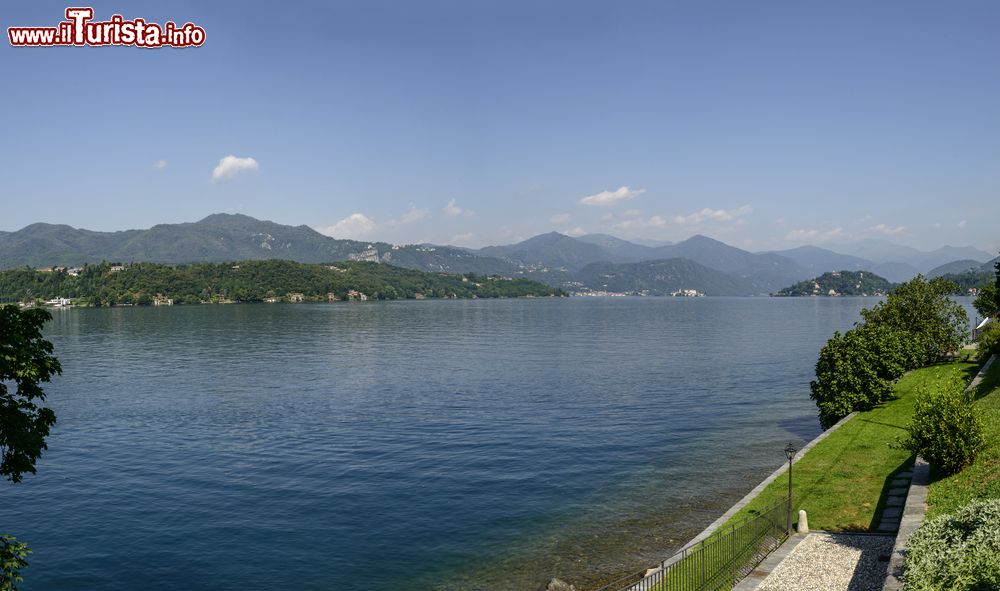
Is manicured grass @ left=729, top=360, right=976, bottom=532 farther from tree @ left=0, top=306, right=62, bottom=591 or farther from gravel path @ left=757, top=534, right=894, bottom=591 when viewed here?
tree @ left=0, top=306, right=62, bottom=591

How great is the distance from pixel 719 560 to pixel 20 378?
21287mm

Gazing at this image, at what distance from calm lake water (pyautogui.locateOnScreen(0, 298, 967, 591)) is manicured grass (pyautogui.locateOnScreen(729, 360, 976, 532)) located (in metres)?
3.58

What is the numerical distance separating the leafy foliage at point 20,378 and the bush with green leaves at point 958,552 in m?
22.0

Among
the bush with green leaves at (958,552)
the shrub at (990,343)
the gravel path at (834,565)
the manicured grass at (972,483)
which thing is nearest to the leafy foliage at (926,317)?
the shrub at (990,343)

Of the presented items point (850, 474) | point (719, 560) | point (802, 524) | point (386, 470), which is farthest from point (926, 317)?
point (386, 470)

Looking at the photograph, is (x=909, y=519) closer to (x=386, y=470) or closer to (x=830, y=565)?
(x=830, y=565)

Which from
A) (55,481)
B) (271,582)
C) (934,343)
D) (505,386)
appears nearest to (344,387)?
(505,386)

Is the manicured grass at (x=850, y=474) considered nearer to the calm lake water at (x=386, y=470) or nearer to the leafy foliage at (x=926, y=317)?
the calm lake water at (x=386, y=470)

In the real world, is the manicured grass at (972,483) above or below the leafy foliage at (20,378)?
below

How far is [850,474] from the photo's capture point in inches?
1184

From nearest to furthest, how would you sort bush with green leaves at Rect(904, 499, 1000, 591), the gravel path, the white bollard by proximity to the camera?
bush with green leaves at Rect(904, 499, 1000, 591) < the gravel path < the white bollard

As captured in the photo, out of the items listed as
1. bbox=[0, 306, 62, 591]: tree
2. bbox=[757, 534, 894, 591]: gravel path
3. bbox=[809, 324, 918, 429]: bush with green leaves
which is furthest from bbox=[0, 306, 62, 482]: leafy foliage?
bbox=[809, 324, 918, 429]: bush with green leaves

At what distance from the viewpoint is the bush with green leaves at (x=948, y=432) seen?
77.9ft

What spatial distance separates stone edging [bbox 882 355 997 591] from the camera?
16.6 m
